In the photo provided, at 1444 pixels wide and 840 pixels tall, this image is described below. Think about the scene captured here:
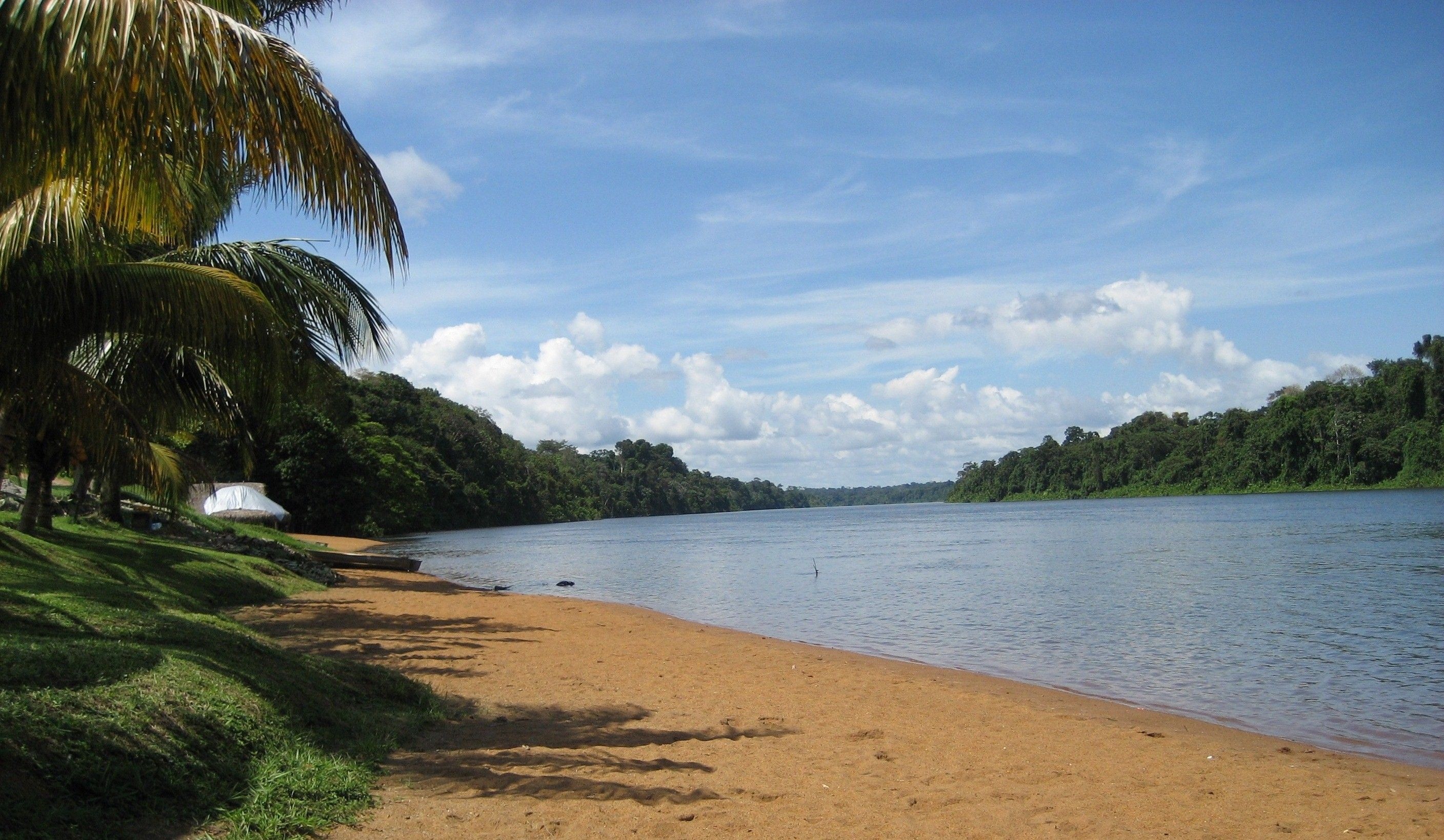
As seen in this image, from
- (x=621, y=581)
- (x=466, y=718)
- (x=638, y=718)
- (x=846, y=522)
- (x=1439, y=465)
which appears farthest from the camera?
(x=846, y=522)

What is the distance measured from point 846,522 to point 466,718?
277 ft

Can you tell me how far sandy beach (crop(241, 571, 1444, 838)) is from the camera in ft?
18.0

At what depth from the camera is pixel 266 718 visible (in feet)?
18.3

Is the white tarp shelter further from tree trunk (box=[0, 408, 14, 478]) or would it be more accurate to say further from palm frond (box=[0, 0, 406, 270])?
palm frond (box=[0, 0, 406, 270])

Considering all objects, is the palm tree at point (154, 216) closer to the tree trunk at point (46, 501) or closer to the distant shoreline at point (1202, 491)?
the tree trunk at point (46, 501)

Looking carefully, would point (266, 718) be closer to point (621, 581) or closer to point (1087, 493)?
point (621, 581)

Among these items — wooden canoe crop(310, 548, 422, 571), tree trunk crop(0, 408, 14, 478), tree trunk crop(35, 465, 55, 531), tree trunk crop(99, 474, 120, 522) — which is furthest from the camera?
wooden canoe crop(310, 548, 422, 571)

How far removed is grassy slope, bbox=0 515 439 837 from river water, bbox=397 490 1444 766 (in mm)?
8353

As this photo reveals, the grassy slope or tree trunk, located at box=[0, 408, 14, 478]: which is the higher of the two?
tree trunk, located at box=[0, 408, 14, 478]

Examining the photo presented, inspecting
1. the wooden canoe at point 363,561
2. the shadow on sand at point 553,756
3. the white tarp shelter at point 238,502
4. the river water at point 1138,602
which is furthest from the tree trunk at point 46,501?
the white tarp shelter at point 238,502

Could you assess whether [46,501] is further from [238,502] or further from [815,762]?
[238,502]

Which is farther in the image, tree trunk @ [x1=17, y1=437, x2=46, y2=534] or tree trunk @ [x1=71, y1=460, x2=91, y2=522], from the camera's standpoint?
tree trunk @ [x1=71, y1=460, x2=91, y2=522]

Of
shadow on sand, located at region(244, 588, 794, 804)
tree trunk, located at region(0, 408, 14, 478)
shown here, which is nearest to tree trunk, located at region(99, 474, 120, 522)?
shadow on sand, located at region(244, 588, 794, 804)

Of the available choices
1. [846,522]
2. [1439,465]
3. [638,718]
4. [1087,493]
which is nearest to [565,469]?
[846,522]
